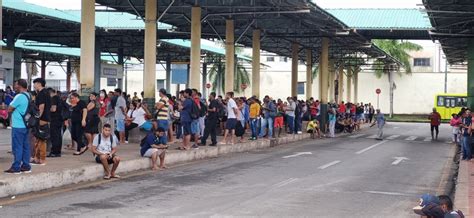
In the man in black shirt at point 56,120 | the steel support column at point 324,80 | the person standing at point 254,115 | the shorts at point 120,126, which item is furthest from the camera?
the steel support column at point 324,80

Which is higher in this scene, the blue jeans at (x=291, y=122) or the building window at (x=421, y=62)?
the building window at (x=421, y=62)

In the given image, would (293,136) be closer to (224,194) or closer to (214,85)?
(224,194)

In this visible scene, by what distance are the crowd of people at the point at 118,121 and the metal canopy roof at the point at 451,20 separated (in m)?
7.27

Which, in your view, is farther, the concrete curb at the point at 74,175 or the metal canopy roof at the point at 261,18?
the metal canopy roof at the point at 261,18

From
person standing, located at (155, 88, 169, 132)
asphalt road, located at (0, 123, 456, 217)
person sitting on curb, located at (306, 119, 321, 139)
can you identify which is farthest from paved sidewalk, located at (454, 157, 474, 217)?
person sitting on curb, located at (306, 119, 321, 139)

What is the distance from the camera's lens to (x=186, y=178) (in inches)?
591

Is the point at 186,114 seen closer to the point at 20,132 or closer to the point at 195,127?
the point at 195,127

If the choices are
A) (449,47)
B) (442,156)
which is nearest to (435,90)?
(449,47)

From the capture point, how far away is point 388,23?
4025cm

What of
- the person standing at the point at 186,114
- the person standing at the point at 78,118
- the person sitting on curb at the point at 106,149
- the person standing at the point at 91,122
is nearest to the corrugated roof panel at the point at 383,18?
the person standing at the point at 186,114

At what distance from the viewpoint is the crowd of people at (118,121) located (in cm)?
1270

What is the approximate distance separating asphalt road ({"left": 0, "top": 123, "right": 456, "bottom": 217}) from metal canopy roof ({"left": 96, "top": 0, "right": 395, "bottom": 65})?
9.45 metres

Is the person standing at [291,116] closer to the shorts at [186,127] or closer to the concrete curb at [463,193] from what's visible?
the shorts at [186,127]

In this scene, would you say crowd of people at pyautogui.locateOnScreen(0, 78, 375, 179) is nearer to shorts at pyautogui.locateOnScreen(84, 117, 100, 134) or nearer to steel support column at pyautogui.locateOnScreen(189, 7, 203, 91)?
shorts at pyautogui.locateOnScreen(84, 117, 100, 134)
